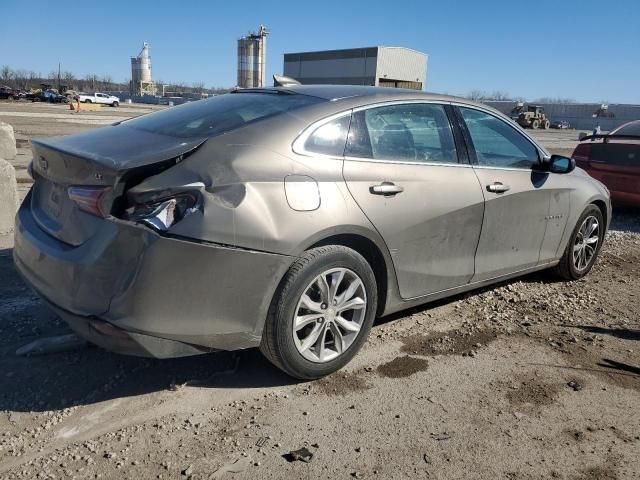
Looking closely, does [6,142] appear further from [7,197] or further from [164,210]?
[164,210]

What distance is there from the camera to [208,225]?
2635 millimetres

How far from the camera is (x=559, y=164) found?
4.59m

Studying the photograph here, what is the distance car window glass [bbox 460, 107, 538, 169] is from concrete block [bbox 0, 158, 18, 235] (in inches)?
188

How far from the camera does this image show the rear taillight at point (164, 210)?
2.58m

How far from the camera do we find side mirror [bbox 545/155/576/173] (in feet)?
15.0

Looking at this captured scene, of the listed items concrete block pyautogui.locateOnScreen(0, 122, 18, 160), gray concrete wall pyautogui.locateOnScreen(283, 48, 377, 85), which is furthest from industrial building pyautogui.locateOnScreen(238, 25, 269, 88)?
concrete block pyautogui.locateOnScreen(0, 122, 18, 160)

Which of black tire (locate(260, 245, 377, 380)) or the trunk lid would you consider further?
black tire (locate(260, 245, 377, 380))

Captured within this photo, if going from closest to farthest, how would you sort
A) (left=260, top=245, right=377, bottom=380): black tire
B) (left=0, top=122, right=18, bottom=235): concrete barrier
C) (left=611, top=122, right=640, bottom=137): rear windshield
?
(left=260, top=245, right=377, bottom=380): black tire
(left=0, top=122, right=18, bottom=235): concrete barrier
(left=611, top=122, right=640, bottom=137): rear windshield

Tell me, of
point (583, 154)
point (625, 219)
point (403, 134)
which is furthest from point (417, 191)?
point (625, 219)

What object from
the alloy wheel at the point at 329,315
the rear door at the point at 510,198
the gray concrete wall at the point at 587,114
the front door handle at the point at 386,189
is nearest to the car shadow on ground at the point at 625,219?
the rear door at the point at 510,198

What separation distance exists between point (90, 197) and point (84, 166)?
0.63 feet

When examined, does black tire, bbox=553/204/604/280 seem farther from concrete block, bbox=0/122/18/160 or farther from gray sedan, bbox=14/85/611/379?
concrete block, bbox=0/122/18/160

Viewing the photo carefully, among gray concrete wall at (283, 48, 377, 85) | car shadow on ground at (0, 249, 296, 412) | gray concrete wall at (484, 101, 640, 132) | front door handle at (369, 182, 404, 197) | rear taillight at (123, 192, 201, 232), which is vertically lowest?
car shadow on ground at (0, 249, 296, 412)

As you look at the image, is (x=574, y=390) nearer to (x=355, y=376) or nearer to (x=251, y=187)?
(x=355, y=376)
